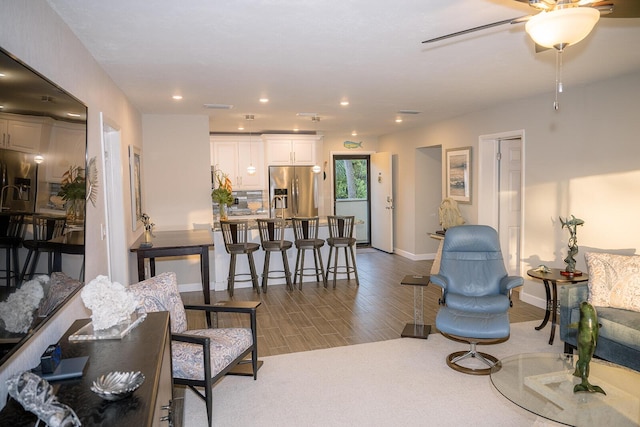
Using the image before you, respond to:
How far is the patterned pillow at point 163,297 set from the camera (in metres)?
2.99

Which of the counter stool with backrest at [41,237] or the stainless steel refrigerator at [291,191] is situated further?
the stainless steel refrigerator at [291,191]

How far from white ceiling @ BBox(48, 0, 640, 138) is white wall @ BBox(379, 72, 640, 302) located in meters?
0.25

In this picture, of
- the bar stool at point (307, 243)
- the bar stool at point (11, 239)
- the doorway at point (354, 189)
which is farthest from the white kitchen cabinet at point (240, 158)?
the bar stool at point (11, 239)

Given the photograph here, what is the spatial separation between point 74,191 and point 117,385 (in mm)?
1219

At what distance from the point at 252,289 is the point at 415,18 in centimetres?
470

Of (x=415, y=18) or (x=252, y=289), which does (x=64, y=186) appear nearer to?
(x=415, y=18)

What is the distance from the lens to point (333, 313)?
17.2ft

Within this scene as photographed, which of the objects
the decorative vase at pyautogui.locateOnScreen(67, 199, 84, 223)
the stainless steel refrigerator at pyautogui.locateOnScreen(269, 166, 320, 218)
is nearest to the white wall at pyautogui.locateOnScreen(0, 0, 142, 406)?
the decorative vase at pyautogui.locateOnScreen(67, 199, 84, 223)

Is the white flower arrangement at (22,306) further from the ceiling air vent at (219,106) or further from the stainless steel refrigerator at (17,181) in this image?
the ceiling air vent at (219,106)

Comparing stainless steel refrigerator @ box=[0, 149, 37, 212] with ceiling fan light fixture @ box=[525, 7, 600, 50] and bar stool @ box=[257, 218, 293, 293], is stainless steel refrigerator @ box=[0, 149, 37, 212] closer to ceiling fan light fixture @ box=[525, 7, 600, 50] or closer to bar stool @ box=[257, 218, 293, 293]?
ceiling fan light fixture @ box=[525, 7, 600, 50]


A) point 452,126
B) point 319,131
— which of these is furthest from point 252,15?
point 319,131

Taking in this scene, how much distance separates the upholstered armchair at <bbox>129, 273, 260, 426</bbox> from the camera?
278cm

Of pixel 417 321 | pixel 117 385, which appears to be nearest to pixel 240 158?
pixel 417 321

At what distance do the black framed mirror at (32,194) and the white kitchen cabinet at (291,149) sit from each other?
6.35 m
